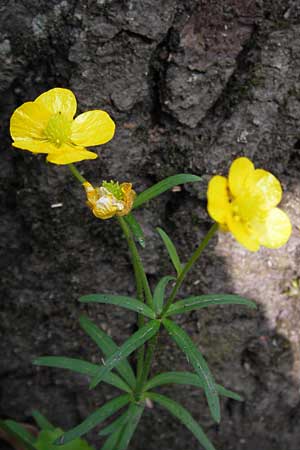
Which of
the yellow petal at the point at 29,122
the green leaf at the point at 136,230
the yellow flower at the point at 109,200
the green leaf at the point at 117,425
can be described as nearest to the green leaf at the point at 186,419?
the green leaf at the point at 117,425

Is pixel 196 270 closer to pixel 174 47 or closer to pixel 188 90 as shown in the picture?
pixel 188 90

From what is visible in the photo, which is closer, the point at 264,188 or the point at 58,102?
the point at 264,188

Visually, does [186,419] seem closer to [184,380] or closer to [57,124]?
[184,380]

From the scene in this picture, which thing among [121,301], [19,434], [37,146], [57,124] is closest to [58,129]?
[57,124]

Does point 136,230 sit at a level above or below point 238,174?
below

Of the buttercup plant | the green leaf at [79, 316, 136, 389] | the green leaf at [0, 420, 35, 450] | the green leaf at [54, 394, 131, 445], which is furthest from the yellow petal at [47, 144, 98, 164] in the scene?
the green leaf at [0, 420, 35, 450]

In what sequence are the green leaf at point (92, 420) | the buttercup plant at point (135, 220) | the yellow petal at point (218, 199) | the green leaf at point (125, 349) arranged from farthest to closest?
the green leaf at point (92, 420), the green leaf at point (125, 349), the buttercup plant at point (135, 220), the yellow petal at point (218, 199)

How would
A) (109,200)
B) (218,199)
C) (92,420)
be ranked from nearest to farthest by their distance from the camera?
(218,199)
(109,200)
(92,420)

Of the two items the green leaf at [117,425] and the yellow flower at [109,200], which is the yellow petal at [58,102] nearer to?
the yellow flower at [109,200]
